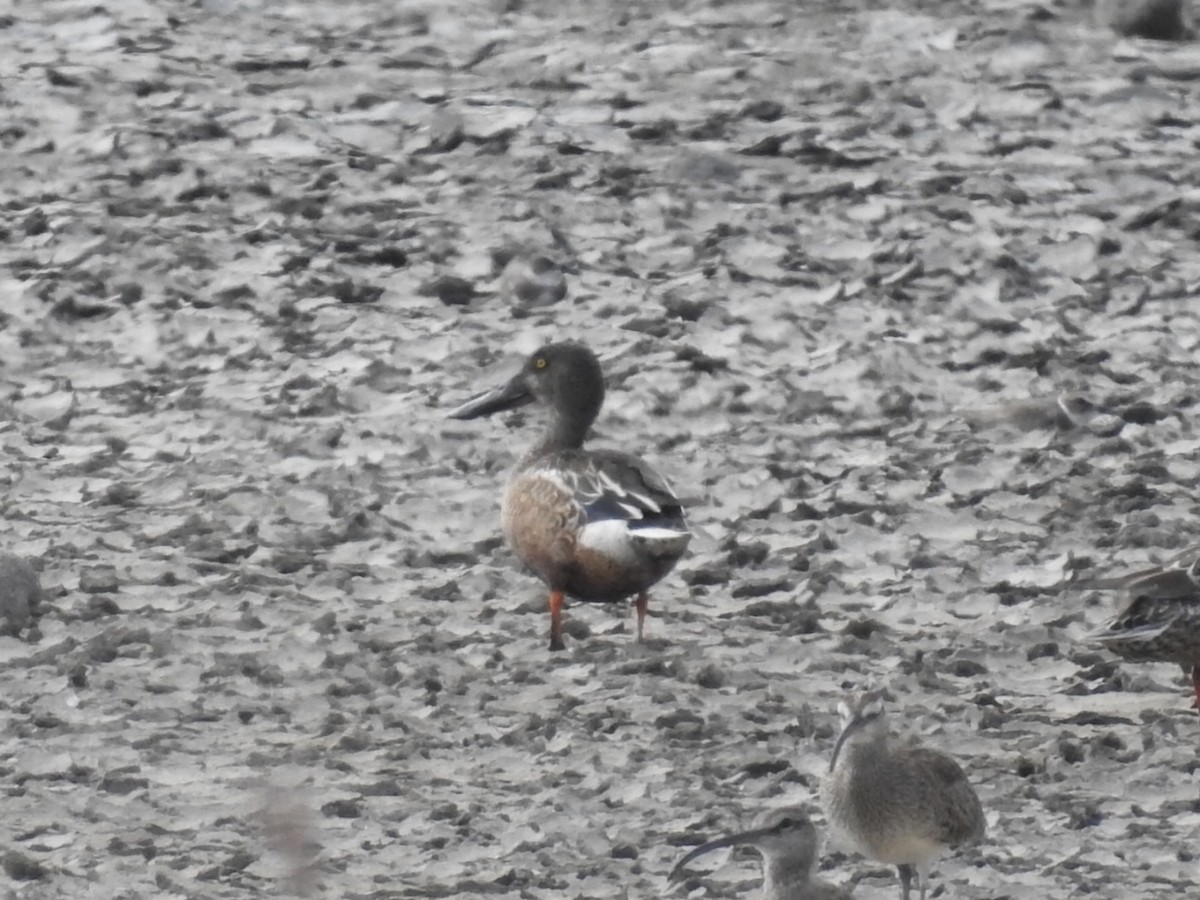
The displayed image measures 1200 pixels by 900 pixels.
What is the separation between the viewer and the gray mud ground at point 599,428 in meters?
7.47

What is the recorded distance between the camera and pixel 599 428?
1089 centimetres

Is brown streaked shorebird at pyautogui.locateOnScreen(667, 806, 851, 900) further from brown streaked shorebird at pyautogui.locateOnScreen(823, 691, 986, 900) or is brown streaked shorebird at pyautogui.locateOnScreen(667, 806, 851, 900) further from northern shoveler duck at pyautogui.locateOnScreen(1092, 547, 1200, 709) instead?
northern shoveler duck at pyautogui.locateOnScreen(1092, 547, 1200, 709)

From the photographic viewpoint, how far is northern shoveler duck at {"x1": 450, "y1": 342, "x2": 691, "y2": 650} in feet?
29.2

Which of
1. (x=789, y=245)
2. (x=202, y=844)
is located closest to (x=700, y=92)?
(x=789, y=245)

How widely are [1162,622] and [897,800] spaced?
180 cm

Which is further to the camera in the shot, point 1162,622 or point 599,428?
point 599,428

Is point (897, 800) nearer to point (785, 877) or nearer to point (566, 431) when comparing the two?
point (785, 877)

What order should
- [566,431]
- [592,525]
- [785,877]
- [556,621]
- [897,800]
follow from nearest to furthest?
[785,877] → [897,800] → [556,621] → [592,525] → [566,431]

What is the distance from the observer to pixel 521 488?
9375 millimetres

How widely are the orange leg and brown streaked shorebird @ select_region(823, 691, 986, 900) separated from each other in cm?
199

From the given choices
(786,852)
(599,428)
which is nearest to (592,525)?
(599,428)

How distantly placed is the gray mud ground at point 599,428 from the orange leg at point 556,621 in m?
0.08

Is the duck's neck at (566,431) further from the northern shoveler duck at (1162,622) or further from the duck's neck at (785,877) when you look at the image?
the duck's neck at (785,877)

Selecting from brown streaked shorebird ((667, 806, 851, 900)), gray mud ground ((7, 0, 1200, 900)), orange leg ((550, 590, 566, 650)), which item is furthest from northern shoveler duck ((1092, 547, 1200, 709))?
brown streaked shorebird ((667, 806, 851, 900))
